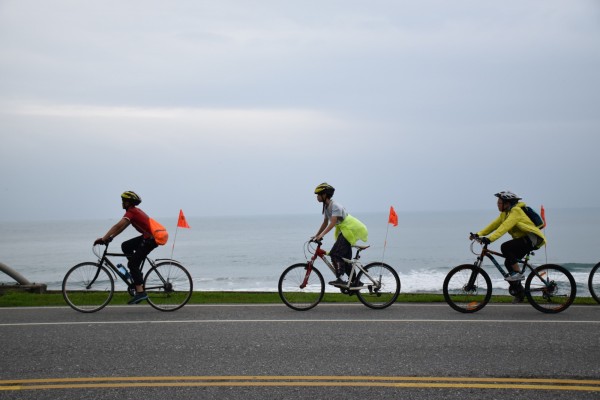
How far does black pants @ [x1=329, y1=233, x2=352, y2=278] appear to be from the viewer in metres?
10.4

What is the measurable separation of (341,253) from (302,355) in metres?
3.93

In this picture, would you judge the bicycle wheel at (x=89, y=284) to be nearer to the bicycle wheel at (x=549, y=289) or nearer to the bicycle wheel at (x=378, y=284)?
the bicycle wheel at (x=378, y=284)

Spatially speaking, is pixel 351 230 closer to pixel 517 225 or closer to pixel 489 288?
pixel 489 288

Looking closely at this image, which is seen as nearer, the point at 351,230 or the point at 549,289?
the point at 549,289

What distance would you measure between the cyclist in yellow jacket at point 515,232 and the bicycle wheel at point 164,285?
5308 millimetres

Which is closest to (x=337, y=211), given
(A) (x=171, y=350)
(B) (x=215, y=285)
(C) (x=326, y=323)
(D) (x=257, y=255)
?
(C) (x=326, y=323)

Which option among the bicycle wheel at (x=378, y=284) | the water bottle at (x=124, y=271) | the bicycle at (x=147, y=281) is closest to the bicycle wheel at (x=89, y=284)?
the bicycle at (x=147, y=281)

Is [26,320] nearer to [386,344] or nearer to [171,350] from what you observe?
[171,350]

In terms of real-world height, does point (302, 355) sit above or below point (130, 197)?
below

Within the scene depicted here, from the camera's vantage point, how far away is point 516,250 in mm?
9898

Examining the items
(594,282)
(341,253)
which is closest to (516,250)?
(594,282)

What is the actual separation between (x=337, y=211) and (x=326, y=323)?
235 centimetres

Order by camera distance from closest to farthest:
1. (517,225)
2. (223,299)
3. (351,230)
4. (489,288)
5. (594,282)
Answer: (489,288), (517,225), (351,230), (594,282), (223,299)

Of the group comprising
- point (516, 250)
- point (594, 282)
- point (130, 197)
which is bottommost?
point (594, 282)
